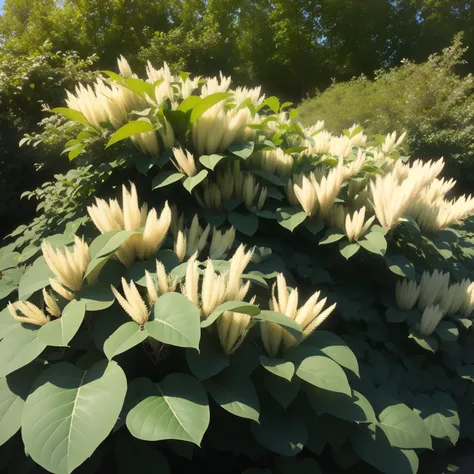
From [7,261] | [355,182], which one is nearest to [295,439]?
[355,182]

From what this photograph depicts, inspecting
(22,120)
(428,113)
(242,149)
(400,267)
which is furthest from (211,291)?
(428,113)

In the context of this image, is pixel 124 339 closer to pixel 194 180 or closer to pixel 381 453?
pixel 194 180

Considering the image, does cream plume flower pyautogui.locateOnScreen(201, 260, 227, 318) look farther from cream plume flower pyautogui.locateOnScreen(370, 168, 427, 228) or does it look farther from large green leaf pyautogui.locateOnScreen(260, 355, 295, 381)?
cream plume flower pyautogui.locateOnScreen(370, 168, 427, 228)

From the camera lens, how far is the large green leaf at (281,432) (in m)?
1.57

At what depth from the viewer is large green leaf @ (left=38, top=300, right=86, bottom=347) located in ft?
4.76

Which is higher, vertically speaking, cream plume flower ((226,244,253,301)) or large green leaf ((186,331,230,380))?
cream plume flower ((226,244,253,301))

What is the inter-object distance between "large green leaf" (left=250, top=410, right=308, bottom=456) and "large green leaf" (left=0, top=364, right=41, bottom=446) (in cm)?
90

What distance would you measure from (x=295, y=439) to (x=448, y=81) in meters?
13.6

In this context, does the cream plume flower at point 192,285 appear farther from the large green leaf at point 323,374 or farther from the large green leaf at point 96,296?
the large green leaf at point 323,374

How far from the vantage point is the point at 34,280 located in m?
1.75

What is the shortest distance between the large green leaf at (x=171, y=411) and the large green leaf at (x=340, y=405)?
53cm

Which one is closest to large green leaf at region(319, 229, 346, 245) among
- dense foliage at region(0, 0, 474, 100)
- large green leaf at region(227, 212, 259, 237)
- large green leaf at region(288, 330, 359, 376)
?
large green leaf at region(227, 212, 259, 237)

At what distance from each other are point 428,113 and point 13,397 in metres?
13.1

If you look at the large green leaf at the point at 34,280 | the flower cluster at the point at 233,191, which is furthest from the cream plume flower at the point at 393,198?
the large green leaf at the point at 34,280
